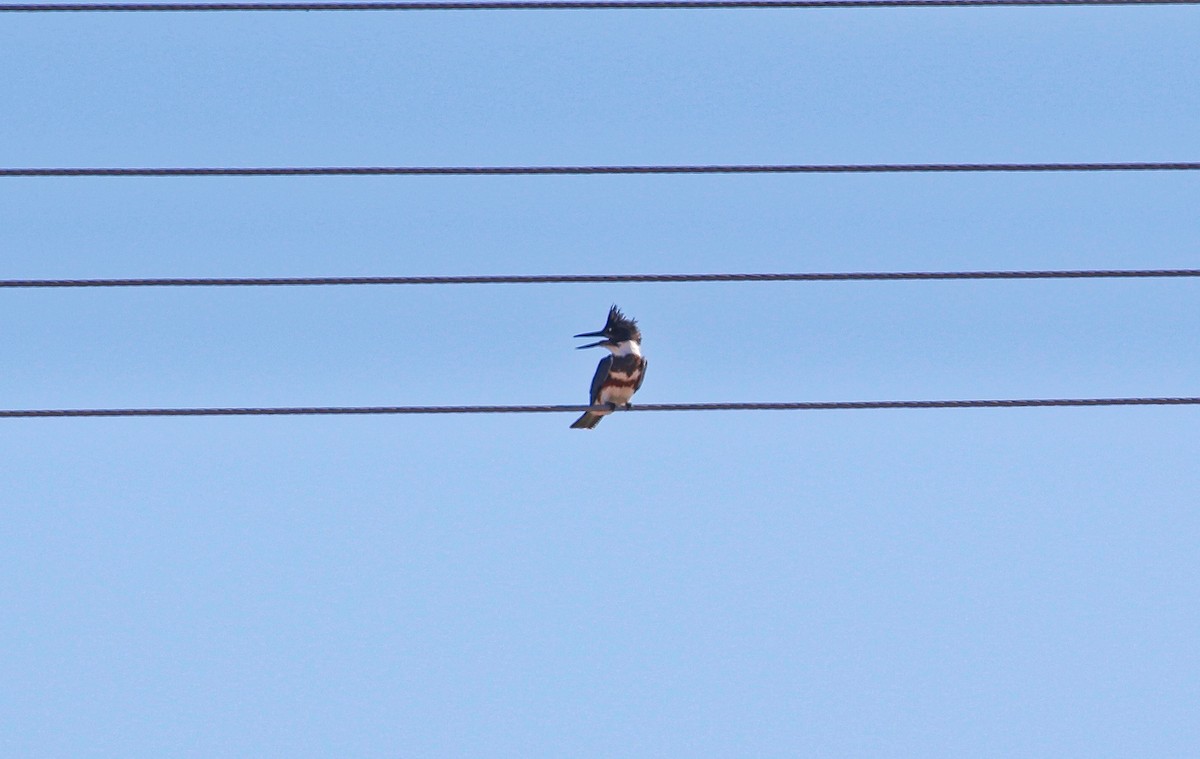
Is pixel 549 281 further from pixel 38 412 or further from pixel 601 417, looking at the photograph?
pixel 601 417

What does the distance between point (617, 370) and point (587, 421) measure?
0.47 meters

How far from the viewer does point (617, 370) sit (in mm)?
11234

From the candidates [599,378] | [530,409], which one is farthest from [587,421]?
[530,409]

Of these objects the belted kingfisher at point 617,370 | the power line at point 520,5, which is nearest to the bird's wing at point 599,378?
the belted kingfisher at point 617,370

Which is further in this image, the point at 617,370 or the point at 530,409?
the point at 617,370

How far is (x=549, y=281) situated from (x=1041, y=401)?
1942 millimetres

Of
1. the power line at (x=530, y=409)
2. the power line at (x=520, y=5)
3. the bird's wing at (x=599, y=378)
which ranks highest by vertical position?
the bird's wing at (x=599, y=378)

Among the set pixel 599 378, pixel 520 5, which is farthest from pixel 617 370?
pixel 520 5

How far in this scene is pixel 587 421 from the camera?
11.5 meters

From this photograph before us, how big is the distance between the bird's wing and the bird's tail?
0.11 meters

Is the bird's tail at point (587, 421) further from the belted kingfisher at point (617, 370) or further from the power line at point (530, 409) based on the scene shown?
the power line at point (530, 409)

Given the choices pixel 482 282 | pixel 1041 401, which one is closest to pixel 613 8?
pixel 482 282

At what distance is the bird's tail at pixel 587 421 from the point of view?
11492 mm

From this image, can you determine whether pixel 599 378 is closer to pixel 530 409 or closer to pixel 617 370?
pixel 617 370
